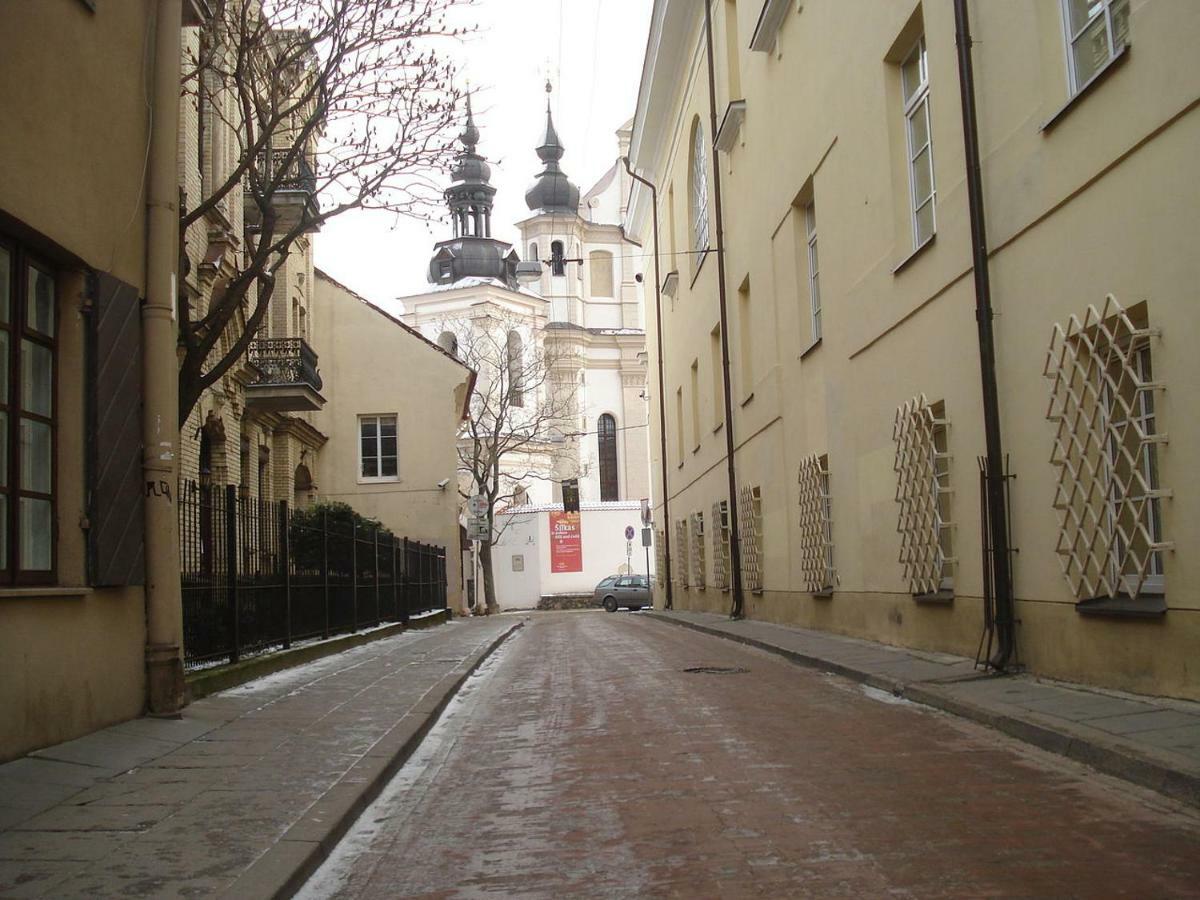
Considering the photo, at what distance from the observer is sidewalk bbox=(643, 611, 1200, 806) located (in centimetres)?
641

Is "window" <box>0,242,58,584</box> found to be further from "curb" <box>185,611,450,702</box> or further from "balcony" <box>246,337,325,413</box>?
"balcony" <box>246,337,325,413</box>

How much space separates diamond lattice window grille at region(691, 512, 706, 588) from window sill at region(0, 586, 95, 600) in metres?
23.7

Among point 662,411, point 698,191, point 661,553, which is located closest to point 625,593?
point 661,553

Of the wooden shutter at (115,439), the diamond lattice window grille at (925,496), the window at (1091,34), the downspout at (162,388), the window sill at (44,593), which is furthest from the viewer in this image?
the diamond lattice window grille at (925,496)

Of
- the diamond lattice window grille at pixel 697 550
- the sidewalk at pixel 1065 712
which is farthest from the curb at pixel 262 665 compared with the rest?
the diamond lattice window grille at pixel 697 550

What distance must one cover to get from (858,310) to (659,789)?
32.1ft

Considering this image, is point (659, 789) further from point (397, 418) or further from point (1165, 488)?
point (397, 418)

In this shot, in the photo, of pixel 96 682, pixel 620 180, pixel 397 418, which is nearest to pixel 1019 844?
pixel 96 682

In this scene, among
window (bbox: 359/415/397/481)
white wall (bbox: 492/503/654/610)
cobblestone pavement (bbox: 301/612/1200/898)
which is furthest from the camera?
white wall (bbox: 492/503/654/610)

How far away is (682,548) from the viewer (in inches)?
1414

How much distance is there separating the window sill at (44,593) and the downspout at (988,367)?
715cm

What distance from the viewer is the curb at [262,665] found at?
10766 millimetres

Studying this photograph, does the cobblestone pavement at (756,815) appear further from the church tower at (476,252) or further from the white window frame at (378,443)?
the church tower at (476,252)

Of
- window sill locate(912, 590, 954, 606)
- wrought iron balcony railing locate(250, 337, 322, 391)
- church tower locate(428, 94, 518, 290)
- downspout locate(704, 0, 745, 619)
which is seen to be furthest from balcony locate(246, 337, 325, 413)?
church tower locate(428, 94, 518, 290)
